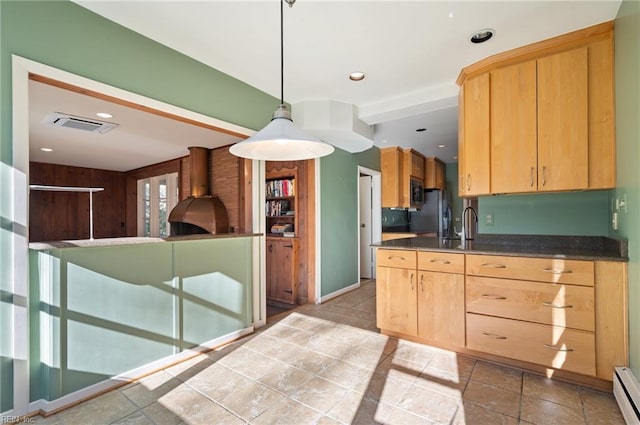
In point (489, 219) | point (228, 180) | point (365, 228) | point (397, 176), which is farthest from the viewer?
point (365, 228)

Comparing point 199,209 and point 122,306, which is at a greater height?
point 199,209

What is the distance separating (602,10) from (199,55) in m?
2.92

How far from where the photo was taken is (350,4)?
195 cm

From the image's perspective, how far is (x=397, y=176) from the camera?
216 inches

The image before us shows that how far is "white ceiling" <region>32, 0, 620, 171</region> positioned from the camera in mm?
1973

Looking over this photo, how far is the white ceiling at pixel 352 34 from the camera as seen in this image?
197 centimetres

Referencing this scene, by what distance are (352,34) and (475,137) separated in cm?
135

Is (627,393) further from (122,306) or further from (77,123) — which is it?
(77,123)

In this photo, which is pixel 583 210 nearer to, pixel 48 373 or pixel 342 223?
pixel 342 223

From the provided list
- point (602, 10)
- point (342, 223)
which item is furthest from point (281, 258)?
point (602, 10)

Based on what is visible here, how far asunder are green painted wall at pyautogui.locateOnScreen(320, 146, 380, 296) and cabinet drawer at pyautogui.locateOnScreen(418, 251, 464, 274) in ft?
5.62

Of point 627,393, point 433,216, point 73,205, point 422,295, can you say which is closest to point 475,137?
point 422,295

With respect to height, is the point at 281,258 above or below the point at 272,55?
below

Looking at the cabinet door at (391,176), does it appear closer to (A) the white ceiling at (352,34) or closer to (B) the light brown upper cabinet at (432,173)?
(B) the light brown upper cabinet at (432,173)
